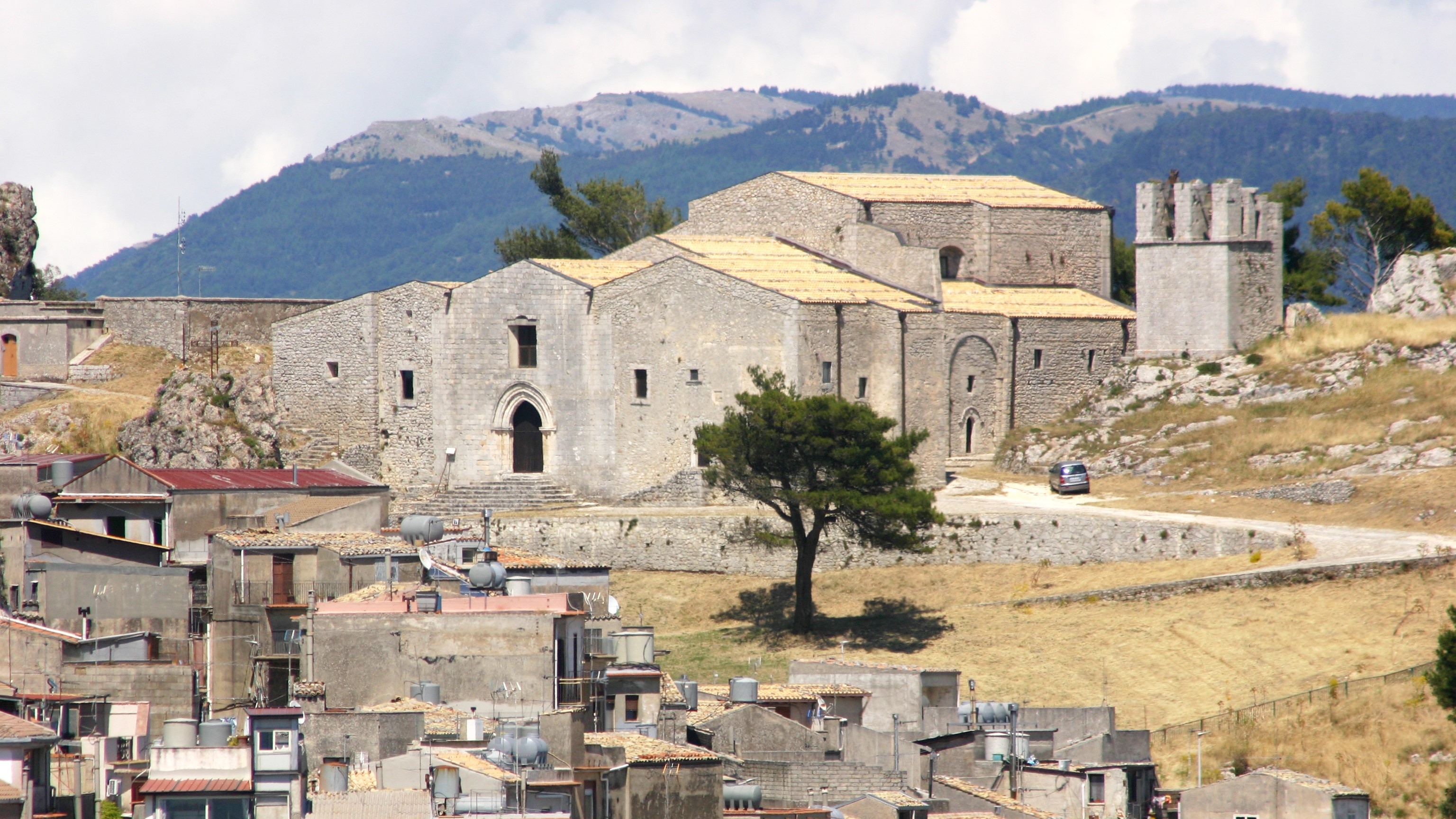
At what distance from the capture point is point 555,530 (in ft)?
192

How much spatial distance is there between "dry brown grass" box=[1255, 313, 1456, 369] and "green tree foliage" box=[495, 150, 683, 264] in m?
28.2

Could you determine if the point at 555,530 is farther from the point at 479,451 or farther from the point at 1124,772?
the point at 1124,772

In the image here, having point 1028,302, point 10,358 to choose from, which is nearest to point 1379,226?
point 1028,302

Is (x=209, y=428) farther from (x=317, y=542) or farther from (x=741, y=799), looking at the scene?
(x=741, y=799)

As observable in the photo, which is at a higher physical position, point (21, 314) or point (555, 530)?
point (21, 314)

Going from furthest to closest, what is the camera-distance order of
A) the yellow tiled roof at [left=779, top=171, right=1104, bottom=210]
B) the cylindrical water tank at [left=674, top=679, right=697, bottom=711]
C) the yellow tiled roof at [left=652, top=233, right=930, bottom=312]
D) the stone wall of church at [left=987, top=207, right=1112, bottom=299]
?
the stone wall of church at [left=987, top=207, right=1112, bottom=299] → the yellow tiled roof at [left=779, top=171, right=1104, bottom=210] → the yellow tiled roof at [left=652, top=233, right=930, bottom=312] → the cylindrical water tank at [left=674, top=679, right=697, bottom=711]

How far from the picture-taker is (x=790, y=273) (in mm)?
63469

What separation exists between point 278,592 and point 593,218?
4711cm

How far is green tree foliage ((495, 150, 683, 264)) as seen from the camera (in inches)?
3383

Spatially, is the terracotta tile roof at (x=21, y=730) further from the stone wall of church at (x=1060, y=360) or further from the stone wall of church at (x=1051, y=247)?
the stone wall of church at (x=1051, y=247)

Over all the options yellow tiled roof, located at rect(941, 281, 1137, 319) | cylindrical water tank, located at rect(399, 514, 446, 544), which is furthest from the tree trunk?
cylindrical water tank, located at rect(399, 514, 446, 544)

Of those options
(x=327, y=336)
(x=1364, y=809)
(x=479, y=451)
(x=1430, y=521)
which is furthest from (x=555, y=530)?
(x=1364, y=809)

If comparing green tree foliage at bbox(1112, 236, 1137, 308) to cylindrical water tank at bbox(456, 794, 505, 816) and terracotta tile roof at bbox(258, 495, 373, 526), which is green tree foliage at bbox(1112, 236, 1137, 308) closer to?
terracotta tile roof at bbox(258, 495, 373, 526)

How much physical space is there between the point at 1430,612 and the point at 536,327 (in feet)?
87.7
